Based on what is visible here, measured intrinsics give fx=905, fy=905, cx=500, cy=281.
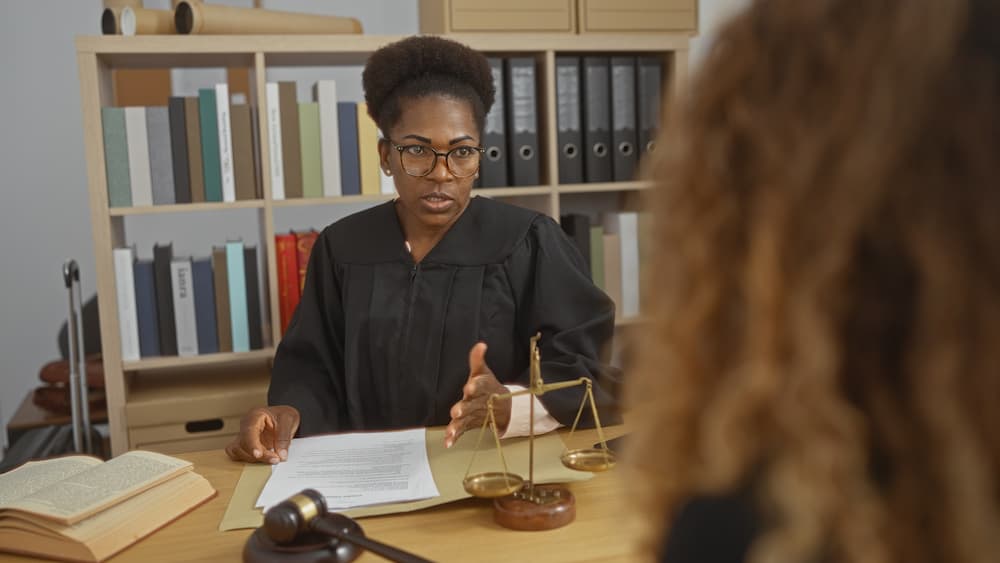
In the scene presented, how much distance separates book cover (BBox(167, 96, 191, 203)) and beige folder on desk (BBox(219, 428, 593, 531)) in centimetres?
139

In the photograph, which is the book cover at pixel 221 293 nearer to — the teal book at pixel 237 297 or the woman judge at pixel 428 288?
the teal book at pixel 237 297

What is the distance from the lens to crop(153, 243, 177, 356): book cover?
2.77 meters

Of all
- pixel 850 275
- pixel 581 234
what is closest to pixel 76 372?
pixel 581 234

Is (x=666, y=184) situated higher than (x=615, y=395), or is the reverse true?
(x=666, y=184)

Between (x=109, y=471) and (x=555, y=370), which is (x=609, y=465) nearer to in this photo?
(x=555, y=370)

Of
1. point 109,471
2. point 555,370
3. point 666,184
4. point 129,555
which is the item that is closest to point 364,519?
point 129,555

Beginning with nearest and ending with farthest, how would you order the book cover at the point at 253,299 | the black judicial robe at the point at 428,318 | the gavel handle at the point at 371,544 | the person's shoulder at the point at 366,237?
the gavel handle at the point at 371,544 → the black judicial robe at the point at 428,318 → the person's shoulder at the point at 366,237 → the book cover at the point at 253,299

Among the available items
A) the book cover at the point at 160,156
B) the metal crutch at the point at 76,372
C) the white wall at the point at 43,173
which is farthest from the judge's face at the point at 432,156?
the white wall at the point at 43,173

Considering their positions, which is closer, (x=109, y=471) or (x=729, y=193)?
(x=729, y=193)

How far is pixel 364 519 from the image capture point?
1343mm

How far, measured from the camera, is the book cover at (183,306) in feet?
9.14

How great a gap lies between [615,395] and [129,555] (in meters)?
1.00

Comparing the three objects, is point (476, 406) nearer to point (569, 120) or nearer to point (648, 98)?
point (569, 120)

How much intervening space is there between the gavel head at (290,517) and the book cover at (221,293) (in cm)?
170
